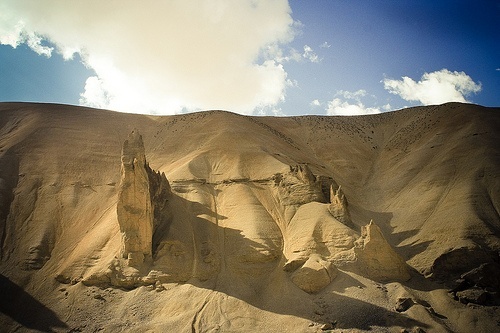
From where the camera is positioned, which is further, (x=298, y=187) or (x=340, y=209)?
(x=298, y=187)

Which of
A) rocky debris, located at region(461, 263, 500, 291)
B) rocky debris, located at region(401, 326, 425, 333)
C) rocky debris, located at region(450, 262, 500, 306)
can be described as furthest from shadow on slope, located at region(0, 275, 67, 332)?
rocky debris, located at region(461, 263, 500, 291)

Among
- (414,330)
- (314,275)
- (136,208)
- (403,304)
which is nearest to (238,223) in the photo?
(314,275)

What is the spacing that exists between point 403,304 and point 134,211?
21502 mm

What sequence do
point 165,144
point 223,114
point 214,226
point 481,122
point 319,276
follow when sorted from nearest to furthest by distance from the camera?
point 319,276
point 214,226
point 481,122
point 165,144
point 223,114

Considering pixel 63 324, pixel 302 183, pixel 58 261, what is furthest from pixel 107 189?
pixel 302 183

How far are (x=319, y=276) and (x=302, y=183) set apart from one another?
1173cm

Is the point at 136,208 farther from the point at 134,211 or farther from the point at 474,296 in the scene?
the point at 474,296

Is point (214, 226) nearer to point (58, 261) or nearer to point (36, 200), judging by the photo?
point (58, 261)

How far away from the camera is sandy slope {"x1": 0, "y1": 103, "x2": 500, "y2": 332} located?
2728cm

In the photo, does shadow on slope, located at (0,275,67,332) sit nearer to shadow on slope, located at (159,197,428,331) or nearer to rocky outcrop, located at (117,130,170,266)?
rocky outcrop, located at (117,130,170,266)

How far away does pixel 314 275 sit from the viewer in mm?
29609

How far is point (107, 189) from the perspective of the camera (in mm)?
42719

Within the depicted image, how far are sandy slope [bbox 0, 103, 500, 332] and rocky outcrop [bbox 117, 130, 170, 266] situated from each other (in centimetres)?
149

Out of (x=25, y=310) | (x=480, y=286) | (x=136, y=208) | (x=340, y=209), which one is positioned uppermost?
(x=340, y=209)
